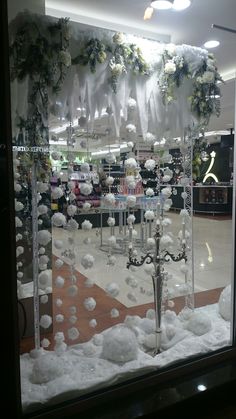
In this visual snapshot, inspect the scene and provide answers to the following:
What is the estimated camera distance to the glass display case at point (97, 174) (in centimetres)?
186

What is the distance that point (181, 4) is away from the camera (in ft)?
8.05

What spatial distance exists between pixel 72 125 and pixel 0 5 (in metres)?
0.86

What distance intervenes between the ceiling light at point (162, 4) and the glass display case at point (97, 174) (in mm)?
423

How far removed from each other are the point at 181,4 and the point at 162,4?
146mm

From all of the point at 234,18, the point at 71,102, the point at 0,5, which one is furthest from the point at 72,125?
the point at 234,18

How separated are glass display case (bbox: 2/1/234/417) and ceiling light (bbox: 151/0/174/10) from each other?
423 mm

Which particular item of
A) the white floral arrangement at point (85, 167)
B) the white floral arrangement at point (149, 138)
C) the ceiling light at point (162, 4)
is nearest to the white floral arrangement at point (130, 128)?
the white floral arrangement at point (149, 138)

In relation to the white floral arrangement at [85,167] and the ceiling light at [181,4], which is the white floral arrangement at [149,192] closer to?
the white floral arrangement at [85,167]

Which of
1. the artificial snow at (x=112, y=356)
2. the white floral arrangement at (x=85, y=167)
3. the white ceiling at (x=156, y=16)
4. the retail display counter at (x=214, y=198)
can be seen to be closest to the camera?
the artificial snow at (x=112, y=356)

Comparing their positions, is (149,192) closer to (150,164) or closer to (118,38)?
(150,164)

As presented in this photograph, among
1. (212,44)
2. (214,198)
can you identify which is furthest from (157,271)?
(214,198)

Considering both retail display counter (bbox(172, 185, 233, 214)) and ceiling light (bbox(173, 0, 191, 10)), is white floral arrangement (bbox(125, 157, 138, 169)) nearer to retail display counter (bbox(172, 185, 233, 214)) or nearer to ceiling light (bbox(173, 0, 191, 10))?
ceiling light (bbox(173, 0, 191, 10))

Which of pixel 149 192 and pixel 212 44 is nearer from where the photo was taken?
pixel 149 192

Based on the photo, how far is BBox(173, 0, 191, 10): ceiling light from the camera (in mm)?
2416
